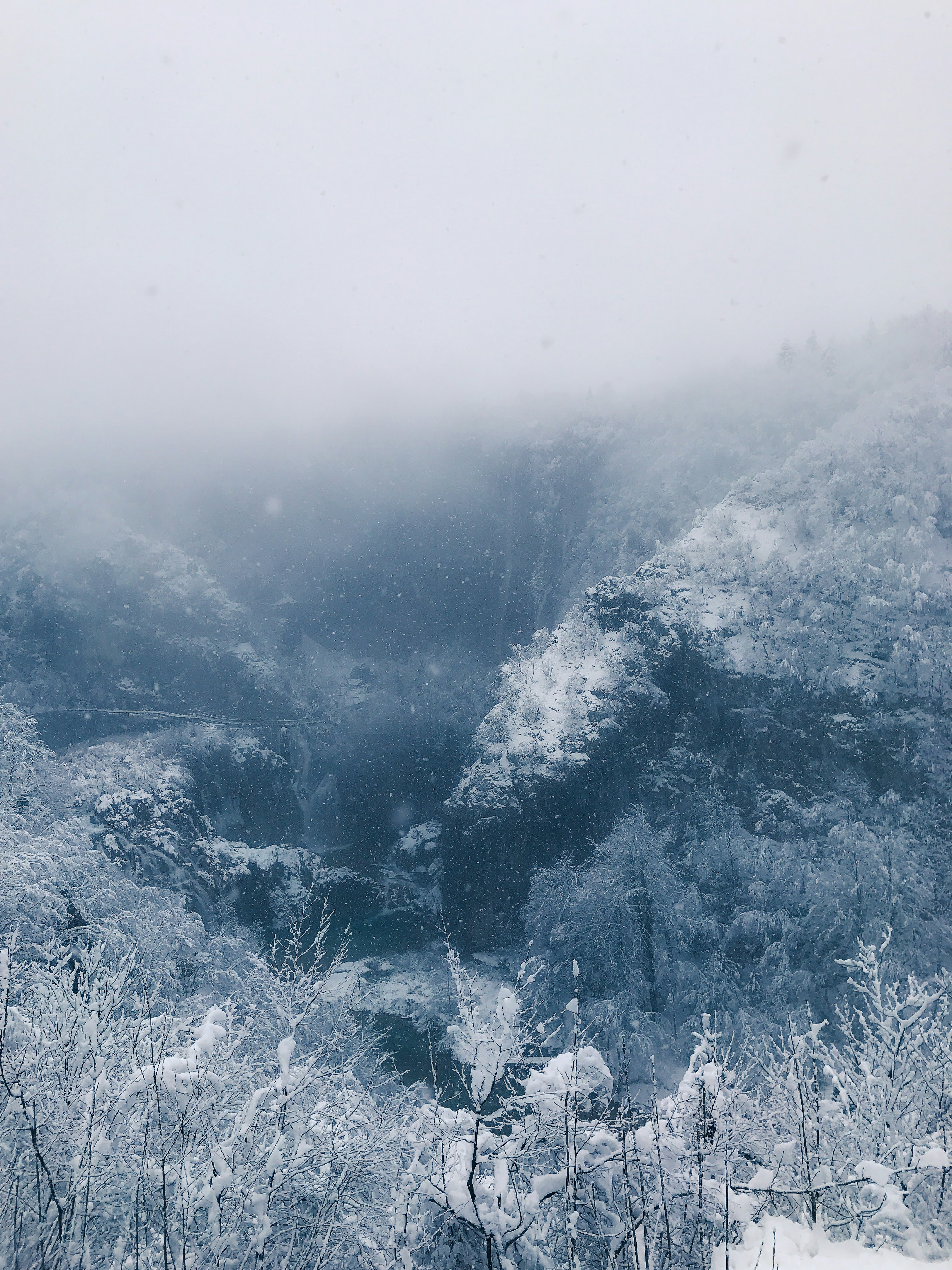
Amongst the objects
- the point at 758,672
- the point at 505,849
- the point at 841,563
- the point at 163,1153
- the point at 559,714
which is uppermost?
the point at 163,1153

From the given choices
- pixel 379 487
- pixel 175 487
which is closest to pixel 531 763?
pixel 379 487

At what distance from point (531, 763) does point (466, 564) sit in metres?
22.0

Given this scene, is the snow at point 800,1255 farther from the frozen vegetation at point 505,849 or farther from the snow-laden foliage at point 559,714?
the snow-laden foliage at point 559,714

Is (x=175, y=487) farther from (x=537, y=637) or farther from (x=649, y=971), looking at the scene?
(x=649, y=971)

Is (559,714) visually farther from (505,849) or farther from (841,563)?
(841,563)

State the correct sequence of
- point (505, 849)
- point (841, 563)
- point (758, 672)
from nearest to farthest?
point (841, 563) → point (758, 672) → point (505, 849)

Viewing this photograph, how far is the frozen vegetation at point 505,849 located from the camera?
481cm

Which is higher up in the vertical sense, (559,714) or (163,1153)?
(163,1153)

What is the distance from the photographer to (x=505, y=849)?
30297mm

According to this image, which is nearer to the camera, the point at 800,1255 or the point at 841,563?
the point at 800,1255

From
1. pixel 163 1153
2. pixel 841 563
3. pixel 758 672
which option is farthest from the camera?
pixel 758 672

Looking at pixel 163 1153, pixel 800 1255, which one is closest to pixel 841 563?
pixel 800 1255

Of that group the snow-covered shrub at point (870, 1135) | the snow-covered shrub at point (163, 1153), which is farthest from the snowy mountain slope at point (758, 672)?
the snow-covered shrub at point (163, 1153)

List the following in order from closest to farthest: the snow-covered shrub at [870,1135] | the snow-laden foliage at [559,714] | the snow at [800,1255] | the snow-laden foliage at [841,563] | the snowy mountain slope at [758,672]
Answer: the snow at [800,1255]
the snow-covered shrub at [870,1135]
the snowy mountain slope at [758,672]
the snow-laden foliage at [841,563]
the snow-laden foliage at [559,714]
